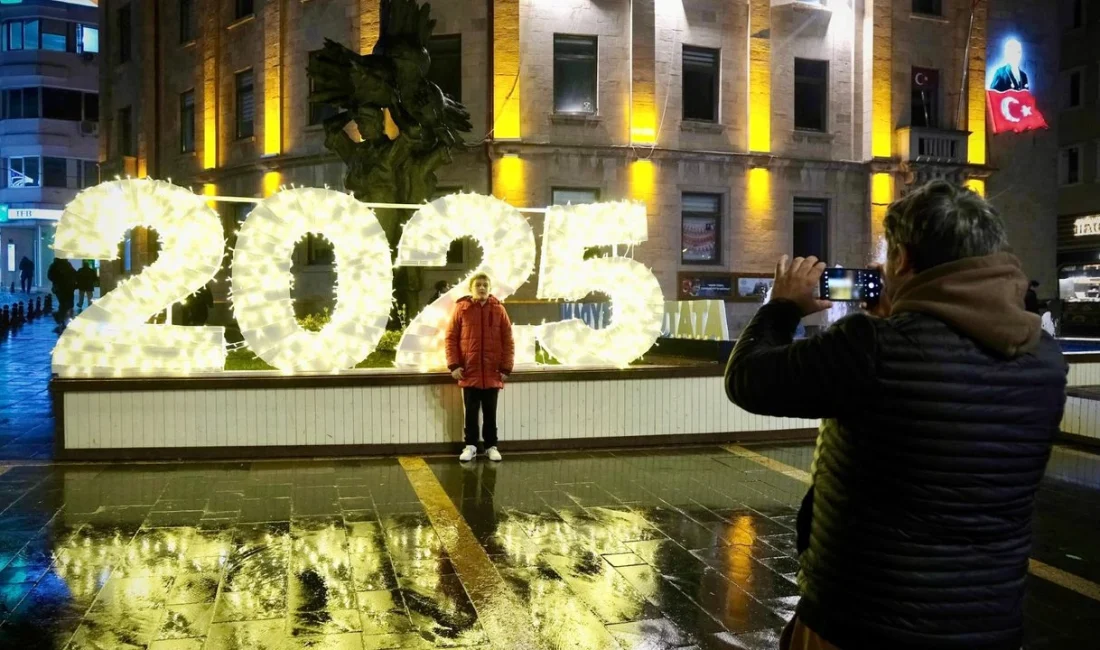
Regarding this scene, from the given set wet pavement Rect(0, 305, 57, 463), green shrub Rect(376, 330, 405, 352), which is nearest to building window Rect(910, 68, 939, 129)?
green shrub Rect(376, 330, 405, 352)

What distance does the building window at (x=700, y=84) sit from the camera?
86.6 feet

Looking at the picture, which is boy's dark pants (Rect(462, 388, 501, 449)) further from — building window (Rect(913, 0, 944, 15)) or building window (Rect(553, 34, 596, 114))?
building window (Rect(913, 0, 944, 15))

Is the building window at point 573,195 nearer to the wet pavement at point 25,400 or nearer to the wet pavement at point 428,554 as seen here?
the wet pavement at point 25,400

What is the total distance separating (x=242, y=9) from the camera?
28875 millimetres

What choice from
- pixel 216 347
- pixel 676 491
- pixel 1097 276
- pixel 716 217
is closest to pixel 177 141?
pixel 716 217

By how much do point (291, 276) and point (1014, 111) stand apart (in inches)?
1044

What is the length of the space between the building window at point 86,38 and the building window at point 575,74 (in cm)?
4349

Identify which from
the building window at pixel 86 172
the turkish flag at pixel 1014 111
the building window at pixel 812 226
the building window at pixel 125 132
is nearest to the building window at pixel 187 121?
the building window at pixel 125 132

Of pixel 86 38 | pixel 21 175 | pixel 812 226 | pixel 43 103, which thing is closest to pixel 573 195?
pixel 812 226

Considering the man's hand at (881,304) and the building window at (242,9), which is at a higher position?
the building window at (242,9)

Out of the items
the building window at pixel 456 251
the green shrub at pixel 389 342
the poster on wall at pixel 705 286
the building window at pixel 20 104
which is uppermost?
the building window at pixel 20 104

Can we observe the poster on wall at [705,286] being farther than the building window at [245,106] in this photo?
No

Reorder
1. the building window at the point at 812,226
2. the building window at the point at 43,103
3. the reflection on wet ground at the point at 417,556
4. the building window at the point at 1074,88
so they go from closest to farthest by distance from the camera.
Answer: the reflection on wet ground at the point at 417,556
the building window at the point at 812,226
the building window at the point at 1074,88
the building window at the point at 43,103

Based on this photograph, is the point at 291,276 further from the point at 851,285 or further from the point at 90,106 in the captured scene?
the point at 90,106
